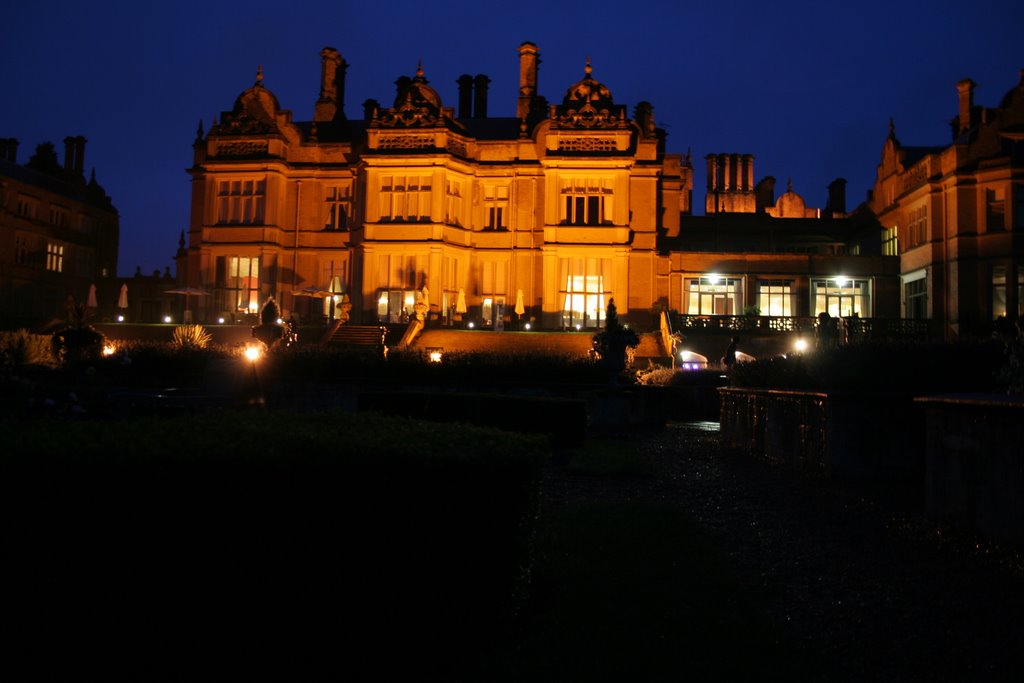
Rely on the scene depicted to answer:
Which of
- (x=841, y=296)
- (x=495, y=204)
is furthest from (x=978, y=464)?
(x=841, y=296)

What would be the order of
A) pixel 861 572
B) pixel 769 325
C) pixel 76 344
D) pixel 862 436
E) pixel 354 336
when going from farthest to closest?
pixel 769 325
pixel 354 336
pixel 76 344
pixel 862 436
pixel 861 572

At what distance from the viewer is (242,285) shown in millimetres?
42906

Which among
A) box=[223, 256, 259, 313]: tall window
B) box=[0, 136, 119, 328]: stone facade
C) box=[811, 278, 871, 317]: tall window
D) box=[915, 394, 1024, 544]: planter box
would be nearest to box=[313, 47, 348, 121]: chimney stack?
box=[223, 256, 259, 313]: tall window

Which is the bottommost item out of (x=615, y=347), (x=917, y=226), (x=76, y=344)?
(x=76, y=344)

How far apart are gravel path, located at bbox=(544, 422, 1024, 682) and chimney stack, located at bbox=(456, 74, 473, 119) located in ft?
137

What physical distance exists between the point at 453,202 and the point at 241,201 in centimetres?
1152

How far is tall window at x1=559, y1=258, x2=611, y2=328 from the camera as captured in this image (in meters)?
40.0

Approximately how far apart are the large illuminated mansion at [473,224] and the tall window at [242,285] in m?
0.07

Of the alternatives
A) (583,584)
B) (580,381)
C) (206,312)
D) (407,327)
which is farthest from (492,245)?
(583,584)

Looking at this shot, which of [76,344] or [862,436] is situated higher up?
[76,344]

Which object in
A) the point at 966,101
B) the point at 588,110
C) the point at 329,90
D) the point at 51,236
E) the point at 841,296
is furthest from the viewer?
the point at 51,236

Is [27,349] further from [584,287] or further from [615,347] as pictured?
[584,287]

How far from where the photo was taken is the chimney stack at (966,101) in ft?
138

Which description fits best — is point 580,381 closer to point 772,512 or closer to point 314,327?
point 772,512
